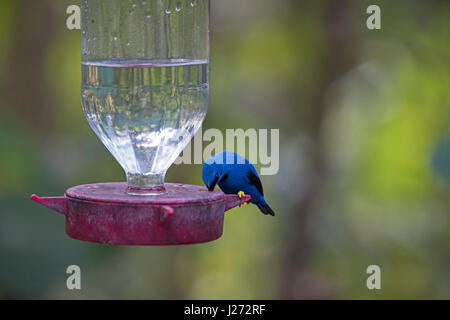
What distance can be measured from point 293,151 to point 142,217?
4.23 metres

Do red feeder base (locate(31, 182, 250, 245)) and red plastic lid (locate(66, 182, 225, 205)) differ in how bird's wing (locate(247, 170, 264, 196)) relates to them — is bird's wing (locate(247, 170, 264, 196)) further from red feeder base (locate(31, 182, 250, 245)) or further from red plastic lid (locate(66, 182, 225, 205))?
red feeder base (locate(31, 182, 250, 245))

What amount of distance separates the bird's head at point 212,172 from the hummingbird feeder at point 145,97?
0.67 ft

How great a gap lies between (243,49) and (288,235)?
1852mm

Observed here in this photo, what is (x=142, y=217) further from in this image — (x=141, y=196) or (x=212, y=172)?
(x=212, y=172)

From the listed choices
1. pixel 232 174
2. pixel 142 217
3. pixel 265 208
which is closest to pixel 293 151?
pixel 265 208

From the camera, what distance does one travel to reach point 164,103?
2277 millimetres

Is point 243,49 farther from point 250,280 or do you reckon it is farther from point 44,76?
point 250,280

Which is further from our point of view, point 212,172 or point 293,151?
point 293,151

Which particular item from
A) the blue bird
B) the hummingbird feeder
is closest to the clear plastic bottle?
the hummingbird feeder

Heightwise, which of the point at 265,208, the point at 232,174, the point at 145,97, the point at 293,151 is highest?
the point at 145,97

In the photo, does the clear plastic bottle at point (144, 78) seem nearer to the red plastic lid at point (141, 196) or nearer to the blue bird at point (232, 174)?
the red plastic lid at point (141, 196)

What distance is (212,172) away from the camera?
108 inches

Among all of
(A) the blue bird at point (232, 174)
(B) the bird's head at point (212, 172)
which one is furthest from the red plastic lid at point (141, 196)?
(A) the blue bird at point (232, 174)

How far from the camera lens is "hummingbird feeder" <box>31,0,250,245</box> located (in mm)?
2166
